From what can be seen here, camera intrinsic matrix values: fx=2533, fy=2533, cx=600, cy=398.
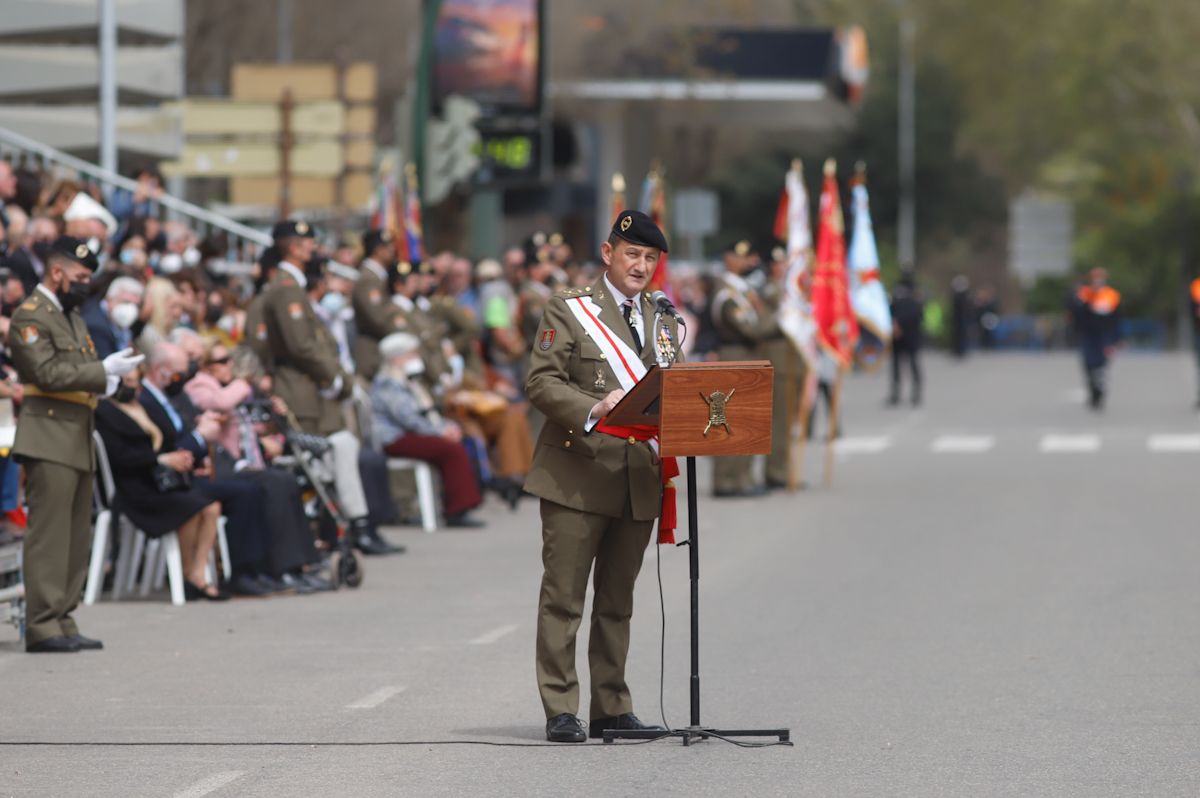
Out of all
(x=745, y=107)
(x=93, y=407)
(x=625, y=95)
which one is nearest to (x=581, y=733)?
(x=93, y=407)

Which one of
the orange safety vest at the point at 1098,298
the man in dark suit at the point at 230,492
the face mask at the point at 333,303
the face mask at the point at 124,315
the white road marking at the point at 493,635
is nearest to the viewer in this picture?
the white road marking at the point at 493,635

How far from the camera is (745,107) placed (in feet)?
196

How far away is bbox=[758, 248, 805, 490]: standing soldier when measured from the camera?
75.2 feet

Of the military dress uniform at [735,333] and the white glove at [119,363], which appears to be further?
the military dress uniform at [735,333]

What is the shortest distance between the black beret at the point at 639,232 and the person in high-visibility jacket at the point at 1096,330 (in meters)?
27.4

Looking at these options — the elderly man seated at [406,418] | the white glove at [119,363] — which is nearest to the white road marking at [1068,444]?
the elderly man seated at [406,418]

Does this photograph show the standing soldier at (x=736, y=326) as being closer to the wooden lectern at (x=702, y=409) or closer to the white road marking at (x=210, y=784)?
the wooden lectern at (x=702, y=409)

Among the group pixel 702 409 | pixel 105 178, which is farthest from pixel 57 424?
pixel 105 178

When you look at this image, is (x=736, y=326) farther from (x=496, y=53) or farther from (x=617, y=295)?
(x=617, y=295)

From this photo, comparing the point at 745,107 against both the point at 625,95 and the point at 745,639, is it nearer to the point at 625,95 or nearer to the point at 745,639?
the point at 625,95

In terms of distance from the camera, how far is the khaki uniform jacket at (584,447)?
9539 mm

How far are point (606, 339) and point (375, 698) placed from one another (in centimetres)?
222

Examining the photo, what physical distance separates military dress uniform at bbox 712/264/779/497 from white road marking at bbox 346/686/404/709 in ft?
36.4

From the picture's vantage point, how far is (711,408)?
9.16 m
